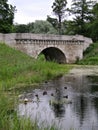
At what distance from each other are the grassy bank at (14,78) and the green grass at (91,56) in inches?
623

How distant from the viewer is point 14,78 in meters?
27.6

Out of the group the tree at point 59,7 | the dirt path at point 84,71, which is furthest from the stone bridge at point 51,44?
the tree at point 59,7

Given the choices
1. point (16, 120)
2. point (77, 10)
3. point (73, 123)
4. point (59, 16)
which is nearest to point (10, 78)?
point (73, 123)

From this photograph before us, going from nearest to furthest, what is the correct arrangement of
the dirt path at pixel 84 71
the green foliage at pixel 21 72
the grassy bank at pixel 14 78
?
1. the grassy bank at pixel 14 78
2. the green foliage at pixel 21 72
3. the dirt path at pixel 84 71

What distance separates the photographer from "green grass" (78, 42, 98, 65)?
2170 inches

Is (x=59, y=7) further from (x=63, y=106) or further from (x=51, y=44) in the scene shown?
(x=63, y=106)

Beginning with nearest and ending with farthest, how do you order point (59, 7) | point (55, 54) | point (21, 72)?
point (21, 72) < point (55, 54) < point (59, 7)

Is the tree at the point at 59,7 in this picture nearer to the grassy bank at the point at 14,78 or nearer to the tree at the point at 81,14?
the tree at the point at 81,14

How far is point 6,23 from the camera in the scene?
204 feet

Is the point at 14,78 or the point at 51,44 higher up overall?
the point at 51,44

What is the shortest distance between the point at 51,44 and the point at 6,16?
460 inches

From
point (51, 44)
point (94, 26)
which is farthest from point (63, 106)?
point (94, 26)

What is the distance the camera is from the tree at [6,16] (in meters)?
61.5

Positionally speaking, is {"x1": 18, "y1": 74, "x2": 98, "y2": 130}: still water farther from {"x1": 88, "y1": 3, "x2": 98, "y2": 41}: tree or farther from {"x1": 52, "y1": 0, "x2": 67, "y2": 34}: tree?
{"x1": 52, "y1": 0, "x2": 67, "y2": 34}: tree
